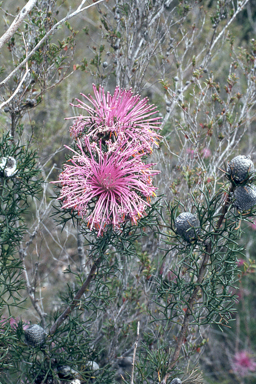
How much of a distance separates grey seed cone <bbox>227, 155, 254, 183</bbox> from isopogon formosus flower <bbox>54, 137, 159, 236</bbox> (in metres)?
0.30

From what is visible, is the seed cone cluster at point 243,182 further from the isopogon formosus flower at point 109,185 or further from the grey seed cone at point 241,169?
the isopogon formosus flower at point 109,185

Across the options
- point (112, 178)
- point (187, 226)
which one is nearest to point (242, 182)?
point (187, 226)

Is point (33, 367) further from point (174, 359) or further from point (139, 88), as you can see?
point (139, 88)

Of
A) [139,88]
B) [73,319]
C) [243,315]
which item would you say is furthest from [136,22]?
[243,315]

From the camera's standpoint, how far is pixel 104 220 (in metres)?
1.27

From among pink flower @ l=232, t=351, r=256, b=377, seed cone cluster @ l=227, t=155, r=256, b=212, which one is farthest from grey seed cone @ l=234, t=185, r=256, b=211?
pink flower @ l=232, t=351, r=256, b=377

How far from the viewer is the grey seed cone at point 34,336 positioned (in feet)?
4.95

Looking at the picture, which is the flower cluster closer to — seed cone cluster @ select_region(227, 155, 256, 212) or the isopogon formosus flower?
the isopogon formosus flower

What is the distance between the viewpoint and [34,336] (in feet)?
4.95

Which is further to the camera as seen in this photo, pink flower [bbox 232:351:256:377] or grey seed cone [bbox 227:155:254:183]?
pink flower [bbox 232:351:256:377]

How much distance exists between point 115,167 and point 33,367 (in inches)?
40.3

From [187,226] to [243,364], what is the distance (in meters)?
3.32

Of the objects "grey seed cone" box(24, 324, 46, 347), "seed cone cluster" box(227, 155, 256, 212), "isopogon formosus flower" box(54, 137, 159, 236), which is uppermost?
"seed cone cluster" box(227, 155, 256, 212)

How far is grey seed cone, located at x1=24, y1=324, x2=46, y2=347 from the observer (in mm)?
1510
